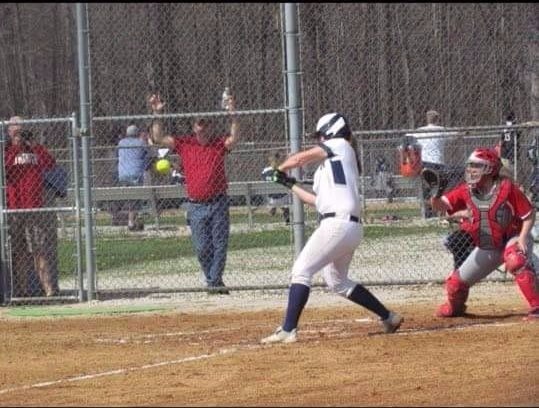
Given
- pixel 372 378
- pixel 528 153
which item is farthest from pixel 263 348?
pixel 528 153

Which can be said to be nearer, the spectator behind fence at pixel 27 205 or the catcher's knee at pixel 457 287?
the catcher's knee at pixel 457 287

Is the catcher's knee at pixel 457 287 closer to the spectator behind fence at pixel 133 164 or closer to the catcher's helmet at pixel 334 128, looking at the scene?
the catcher's helmet at pixel 334 128

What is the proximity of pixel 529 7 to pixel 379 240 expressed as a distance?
456 cm

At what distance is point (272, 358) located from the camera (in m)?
9.93

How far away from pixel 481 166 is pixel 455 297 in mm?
1232

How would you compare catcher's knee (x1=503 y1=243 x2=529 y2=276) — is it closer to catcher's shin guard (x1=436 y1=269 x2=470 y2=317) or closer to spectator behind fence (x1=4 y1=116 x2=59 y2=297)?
catcher's shin guard (x1=436 y1=269 x2=470 y2=317)

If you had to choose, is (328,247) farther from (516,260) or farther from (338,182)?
(516,260)

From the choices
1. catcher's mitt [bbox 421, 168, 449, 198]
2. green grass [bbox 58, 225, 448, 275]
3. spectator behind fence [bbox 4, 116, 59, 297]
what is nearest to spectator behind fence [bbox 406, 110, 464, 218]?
green grass [bbox 58, 225, 448, 275]

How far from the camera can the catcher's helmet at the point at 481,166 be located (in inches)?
461

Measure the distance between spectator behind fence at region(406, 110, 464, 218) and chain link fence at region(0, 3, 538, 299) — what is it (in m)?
0.19

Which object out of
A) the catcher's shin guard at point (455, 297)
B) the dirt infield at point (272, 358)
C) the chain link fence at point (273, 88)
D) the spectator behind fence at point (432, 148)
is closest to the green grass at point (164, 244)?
the chain link fence at point (273, 88)

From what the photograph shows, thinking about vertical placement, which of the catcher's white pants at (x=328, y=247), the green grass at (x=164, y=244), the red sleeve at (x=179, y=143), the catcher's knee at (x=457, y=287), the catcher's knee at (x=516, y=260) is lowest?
the green grass at (x=164, y=244)

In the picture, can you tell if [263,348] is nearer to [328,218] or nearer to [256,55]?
[328,218]

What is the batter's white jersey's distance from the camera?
10.5 m
